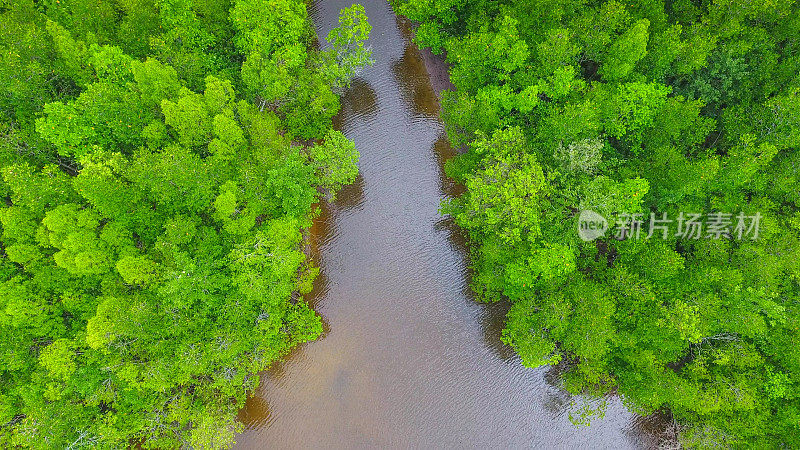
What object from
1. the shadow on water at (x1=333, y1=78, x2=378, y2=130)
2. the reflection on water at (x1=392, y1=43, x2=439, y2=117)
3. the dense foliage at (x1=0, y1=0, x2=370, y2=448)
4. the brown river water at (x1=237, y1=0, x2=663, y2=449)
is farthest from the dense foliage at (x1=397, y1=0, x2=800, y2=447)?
the dense foliage at (x1=0, y1=0, x2=370, y2=448)

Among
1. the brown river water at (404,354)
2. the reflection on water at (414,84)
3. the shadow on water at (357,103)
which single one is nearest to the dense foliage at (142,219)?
the brown river water at (404,354)

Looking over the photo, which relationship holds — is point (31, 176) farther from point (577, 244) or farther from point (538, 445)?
→ point (538, 445)

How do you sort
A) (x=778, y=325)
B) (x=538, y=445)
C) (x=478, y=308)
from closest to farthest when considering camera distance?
(x=778, y=325)
(x=538, y=445)
(x=478, y=308)

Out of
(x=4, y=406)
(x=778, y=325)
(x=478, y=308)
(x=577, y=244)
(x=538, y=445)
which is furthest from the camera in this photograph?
(x=478, y=308)

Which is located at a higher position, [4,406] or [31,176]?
[31,176]

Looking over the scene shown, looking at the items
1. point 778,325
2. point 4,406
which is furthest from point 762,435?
point 4,406

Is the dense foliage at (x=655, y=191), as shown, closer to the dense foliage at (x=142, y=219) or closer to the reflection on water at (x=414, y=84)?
the reflection on water at (x=414, y=84)

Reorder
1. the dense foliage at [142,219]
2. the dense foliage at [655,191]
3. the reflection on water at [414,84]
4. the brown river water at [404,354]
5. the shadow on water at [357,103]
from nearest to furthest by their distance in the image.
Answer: the dense foliage at [142,219] < the dense foliage at [655,191] < the brown river water at [404,354] < the shadow on water at [357,103] < the reflection on water at [414,84]
